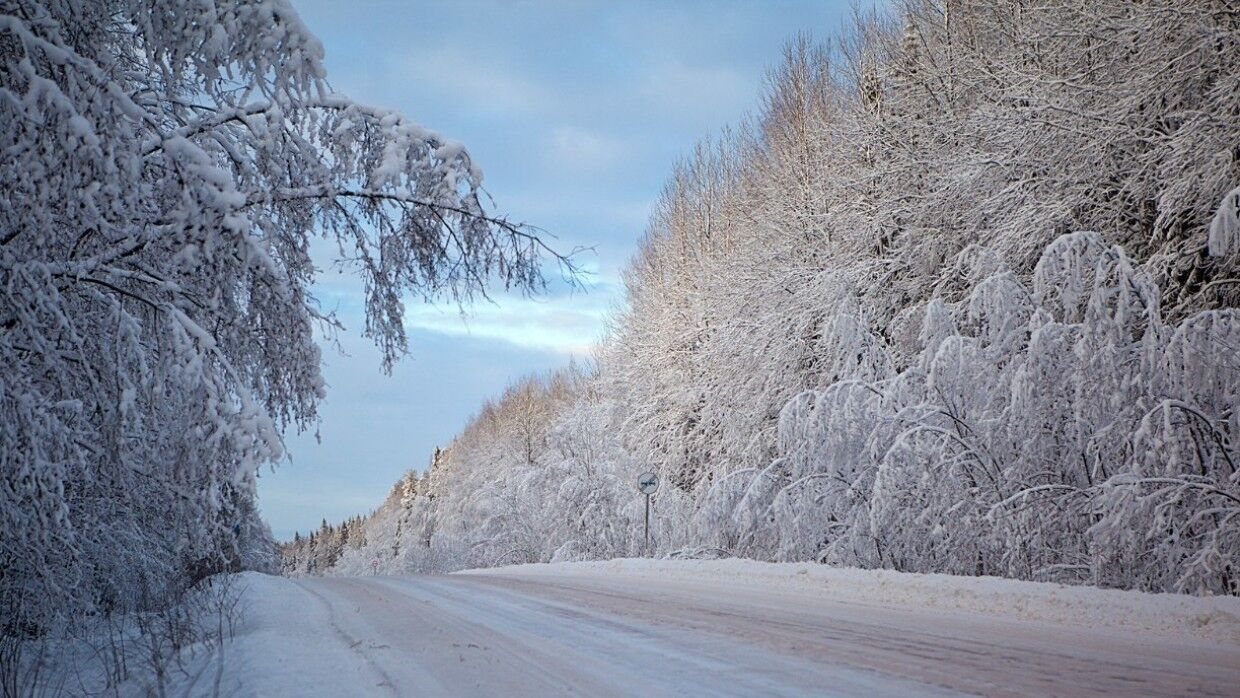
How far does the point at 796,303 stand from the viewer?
55.9 feet

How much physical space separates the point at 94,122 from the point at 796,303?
48.4 ft

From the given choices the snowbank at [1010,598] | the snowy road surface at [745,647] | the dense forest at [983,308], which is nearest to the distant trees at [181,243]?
the snowy road surface at [745,647]

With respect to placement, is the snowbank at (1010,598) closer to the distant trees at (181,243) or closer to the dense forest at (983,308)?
the dense forest at (983,308)

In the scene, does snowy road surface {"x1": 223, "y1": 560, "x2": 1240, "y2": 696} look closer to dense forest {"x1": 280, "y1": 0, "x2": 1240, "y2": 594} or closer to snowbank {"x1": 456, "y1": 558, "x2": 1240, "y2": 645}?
snowbank {"x1": 456, "y1": 558, "x2": 1240, "y2": 645}

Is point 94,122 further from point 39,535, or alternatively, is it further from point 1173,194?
point 1173,194

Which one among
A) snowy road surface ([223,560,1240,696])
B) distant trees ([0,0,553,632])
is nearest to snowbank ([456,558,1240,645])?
snowy road surface ([223,560,1240,696])

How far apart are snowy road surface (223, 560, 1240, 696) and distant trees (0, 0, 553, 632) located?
1.09m

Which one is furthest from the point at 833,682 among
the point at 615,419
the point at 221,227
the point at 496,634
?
the point at 615,419

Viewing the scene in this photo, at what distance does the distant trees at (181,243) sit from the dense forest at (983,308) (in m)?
7.85

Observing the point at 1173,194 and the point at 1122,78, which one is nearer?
the point at 1173,194

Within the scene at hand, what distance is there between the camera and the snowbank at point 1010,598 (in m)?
5.67

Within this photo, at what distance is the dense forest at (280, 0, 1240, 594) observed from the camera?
9047 mm

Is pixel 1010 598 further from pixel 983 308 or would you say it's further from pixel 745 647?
pixel 983 308

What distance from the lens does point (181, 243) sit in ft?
13.0
